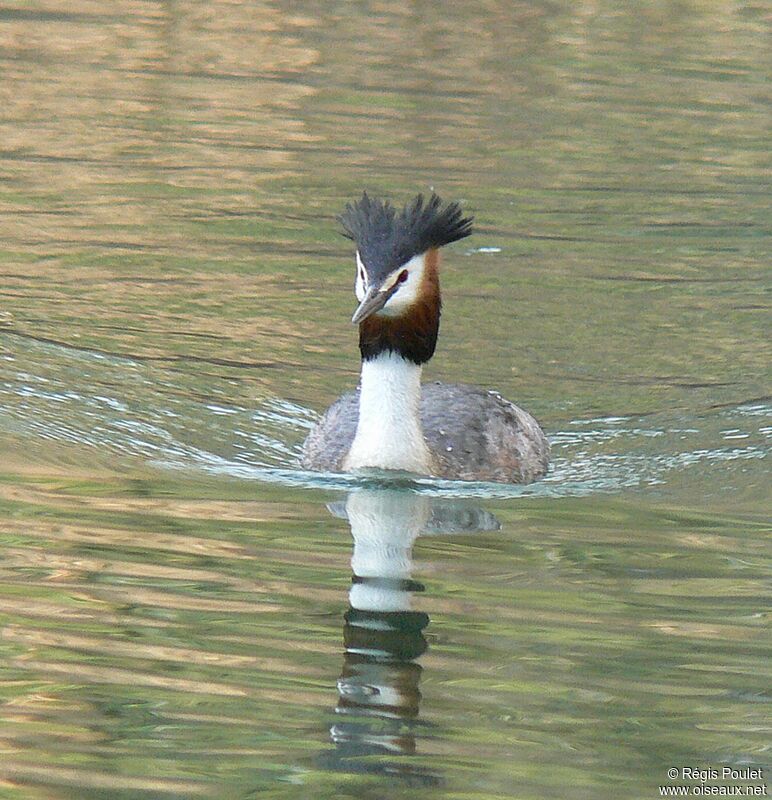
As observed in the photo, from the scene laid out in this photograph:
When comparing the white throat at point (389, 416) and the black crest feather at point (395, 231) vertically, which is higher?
the black crest feather at point (395, 231)

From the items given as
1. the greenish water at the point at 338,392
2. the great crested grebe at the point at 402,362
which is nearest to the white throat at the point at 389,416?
the great crested grebe at the point at 402,362

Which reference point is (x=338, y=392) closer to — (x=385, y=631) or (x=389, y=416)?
(x=389, y=416)

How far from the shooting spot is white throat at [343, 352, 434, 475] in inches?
392

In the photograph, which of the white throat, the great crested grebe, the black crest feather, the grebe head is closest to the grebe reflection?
the white throat

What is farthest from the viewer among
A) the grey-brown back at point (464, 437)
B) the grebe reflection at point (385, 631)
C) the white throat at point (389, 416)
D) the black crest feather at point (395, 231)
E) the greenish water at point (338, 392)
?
the grey-brown back at point (464, 437)

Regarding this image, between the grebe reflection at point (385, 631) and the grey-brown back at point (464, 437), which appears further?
the grey-brown back at point (464, 437)

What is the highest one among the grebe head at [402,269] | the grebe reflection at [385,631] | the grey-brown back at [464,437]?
the grebe head at [402,269]

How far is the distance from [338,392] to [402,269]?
265 cm

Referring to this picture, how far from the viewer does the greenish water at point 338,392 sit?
654cm

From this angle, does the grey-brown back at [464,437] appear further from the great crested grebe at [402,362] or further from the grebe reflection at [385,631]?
the grebe reflection at [385,631]

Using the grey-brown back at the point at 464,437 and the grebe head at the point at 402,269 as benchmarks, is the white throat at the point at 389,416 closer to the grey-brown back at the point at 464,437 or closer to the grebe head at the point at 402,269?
the grebe head at the point at 402,269

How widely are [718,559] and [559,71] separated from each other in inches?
587

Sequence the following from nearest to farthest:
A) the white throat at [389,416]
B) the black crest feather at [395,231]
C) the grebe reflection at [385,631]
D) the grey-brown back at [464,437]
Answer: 1. the grebe reflection at [385,631]
2. the black crest feather at [395,231]
3. the white throat at [389,416]
4. the grey-brown back at [464,437]

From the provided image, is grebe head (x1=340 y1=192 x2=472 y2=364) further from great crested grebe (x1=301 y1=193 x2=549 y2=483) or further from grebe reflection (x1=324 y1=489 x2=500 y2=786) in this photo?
grebe reflection (x1=324 y1=489 x2=500 y2=786)
